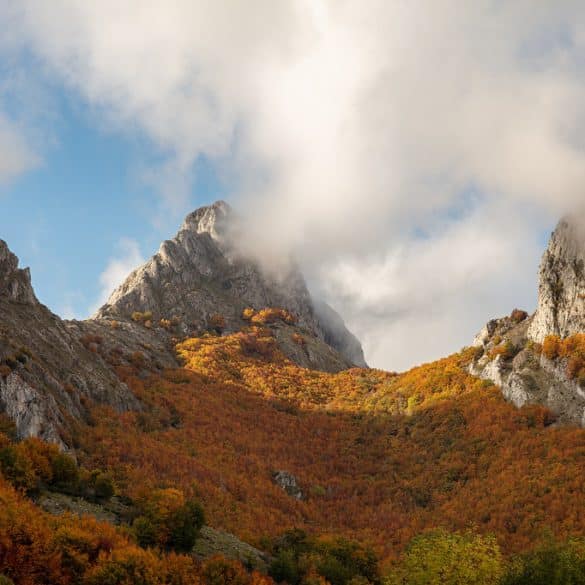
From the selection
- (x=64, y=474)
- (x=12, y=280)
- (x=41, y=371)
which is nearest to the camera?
(x=64, y=474)

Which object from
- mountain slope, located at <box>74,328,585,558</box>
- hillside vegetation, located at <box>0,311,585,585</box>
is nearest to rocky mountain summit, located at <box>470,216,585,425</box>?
mountain slope, located at <box>74,328,585,558</box>

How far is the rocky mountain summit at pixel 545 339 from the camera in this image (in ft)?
227

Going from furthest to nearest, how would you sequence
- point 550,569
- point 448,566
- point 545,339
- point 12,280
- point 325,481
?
point 545,339 → point 12,280 → point 325,481 → point 448,566 → point 550,569

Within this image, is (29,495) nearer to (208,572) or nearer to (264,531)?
(208,572)

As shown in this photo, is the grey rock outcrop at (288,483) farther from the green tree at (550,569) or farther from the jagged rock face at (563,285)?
the jagged rock face at (563,285)

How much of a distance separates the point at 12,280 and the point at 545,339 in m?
84.3

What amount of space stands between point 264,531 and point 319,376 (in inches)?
2863

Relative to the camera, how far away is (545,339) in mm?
77562

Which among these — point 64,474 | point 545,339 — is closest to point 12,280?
point 64,474

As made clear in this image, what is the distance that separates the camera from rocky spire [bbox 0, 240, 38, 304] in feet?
232

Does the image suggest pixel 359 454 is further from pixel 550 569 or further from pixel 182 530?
pixel 550 569

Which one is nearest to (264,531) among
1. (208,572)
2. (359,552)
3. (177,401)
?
(359,552)

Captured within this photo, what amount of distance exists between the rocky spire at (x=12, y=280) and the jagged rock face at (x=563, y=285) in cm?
8364

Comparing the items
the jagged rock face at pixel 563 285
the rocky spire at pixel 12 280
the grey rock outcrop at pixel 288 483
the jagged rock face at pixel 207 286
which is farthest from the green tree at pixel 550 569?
the jagged rock face at pixel 207 286
